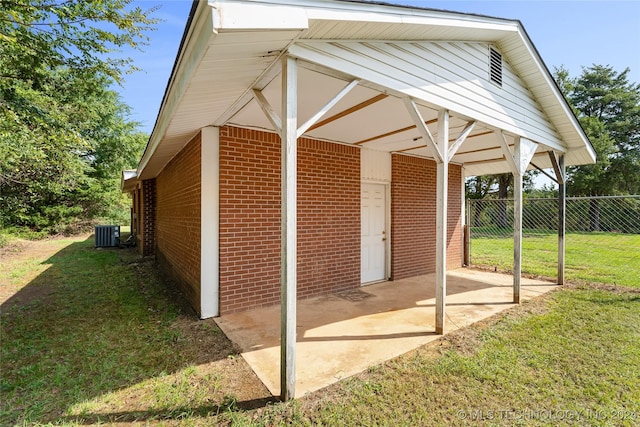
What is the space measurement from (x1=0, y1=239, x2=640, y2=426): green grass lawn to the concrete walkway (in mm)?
177

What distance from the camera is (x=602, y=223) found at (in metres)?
16.3

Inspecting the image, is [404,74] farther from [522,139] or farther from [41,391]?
[41,391]

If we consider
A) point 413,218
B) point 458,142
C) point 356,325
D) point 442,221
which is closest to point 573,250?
point 413,218

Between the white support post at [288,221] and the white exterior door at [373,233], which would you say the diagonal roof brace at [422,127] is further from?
the white exterior door at [373,233]

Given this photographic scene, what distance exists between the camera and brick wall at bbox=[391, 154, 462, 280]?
640cm

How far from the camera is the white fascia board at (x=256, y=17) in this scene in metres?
1.82

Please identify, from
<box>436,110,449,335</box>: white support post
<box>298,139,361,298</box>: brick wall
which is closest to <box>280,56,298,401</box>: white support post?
<box>436,110,449,335</box>: white support post

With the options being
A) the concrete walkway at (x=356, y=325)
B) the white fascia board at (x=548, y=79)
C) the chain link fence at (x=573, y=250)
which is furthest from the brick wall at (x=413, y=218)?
the white fascia board at (x=548, y=79)

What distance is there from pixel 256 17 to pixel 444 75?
101 inches

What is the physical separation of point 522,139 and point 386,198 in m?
2.60

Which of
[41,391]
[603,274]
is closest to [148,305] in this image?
[41,391]

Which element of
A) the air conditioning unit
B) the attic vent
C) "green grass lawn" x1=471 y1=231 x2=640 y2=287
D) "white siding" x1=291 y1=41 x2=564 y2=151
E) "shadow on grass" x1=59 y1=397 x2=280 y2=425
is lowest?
"shadow on grass" x1=59 y1=397 x2=280 y2=425

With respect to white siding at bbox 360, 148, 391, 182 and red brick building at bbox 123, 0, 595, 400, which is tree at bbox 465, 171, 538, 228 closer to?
red brick building at bbox 123, 0, 595, 400

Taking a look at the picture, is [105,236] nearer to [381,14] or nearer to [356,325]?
[356,325]
